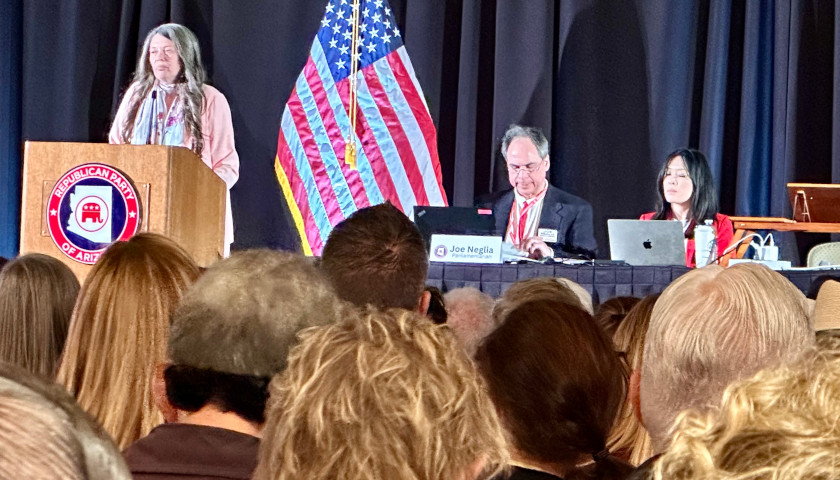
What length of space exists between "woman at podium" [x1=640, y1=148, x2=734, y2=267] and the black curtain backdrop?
2.80ft

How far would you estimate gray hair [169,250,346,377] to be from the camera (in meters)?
1.35

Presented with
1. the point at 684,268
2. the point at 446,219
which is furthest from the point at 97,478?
the point at 446,219

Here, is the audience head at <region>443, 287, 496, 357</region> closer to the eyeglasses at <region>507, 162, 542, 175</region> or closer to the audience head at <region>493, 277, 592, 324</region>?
the audience head at <region>493, 277, 592, 324</region>

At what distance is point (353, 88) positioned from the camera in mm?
6863

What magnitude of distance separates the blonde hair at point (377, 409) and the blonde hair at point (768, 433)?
0.35 meters

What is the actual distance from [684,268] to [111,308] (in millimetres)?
3233

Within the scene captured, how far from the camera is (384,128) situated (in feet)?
22.4

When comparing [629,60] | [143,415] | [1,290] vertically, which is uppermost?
[629,60]

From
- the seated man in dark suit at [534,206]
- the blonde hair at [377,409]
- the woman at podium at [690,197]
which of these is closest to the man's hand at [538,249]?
the seated man in dark suit at [534,206]

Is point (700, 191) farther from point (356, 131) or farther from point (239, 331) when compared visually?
point (239, 331)

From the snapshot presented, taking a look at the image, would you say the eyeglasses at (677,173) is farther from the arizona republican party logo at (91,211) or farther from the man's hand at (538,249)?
the arizona republican party logo at (91,211)

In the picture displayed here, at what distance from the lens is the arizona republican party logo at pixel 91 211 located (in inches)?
127

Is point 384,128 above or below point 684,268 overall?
above

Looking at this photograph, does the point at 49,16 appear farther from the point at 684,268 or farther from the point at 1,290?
the point at 1,290
